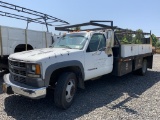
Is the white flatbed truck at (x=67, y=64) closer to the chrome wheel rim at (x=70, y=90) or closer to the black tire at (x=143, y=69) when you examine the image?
the chrome wheel rim at (x=70, y=90)

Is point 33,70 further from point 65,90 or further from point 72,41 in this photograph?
point 72,41

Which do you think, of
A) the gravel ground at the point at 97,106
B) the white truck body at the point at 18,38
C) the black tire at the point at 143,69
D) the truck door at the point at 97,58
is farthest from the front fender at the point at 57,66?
the black tire at the point at 143,69

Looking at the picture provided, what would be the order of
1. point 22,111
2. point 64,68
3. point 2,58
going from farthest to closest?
1. point 2,58
2. point 64,68
3. point 22,111

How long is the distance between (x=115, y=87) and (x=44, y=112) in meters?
3.26

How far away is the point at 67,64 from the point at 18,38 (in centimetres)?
436

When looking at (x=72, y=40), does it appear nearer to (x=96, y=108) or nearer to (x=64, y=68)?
(x=64, y=68)

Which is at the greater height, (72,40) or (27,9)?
(27,9)

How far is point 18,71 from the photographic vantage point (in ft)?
15.3

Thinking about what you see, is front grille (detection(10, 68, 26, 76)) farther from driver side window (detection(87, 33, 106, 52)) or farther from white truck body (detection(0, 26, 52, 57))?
white truck body (detection(0, 26, 52, 57))

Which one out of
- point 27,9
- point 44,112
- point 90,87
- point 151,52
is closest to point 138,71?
point 151,52

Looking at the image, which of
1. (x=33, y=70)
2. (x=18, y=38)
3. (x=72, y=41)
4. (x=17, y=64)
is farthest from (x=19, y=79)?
(x=18, y=38)

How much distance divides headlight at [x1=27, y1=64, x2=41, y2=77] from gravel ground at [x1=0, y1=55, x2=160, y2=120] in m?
0.97

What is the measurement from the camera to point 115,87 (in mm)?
7074

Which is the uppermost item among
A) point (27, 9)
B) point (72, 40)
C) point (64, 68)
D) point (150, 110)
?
point (27, 9)
